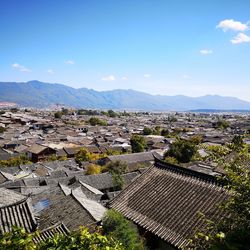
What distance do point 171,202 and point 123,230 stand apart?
1862 millimetres

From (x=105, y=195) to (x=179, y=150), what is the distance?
18.5 meters

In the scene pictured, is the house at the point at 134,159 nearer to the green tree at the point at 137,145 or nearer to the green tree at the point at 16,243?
the green tree at the point at 137,145

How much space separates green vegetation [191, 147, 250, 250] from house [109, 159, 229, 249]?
297cm

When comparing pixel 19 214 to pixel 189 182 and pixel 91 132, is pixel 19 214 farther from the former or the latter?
pixel 91 132

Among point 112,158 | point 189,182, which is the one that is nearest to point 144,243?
point 189,182

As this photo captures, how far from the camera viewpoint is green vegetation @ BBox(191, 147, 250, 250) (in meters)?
4.24

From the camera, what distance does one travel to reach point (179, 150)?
148 ft

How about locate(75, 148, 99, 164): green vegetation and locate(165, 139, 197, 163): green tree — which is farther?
locate(75, 148, 99, 164): green vegetation

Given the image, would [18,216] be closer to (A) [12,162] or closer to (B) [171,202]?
(B) [171,202]

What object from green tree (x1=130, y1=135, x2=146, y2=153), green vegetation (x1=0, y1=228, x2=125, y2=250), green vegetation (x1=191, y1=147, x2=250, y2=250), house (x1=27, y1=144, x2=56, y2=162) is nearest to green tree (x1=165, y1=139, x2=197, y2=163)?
green tree (x1=130, y1=135, x2=146, y2=153)

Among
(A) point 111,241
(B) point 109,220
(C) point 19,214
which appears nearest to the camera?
(A) point 111,241

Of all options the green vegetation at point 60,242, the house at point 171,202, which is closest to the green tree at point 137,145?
the house at point 171,202

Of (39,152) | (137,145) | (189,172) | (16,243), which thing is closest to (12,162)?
(39,152)

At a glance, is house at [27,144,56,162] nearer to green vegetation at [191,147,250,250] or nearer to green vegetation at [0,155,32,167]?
green vegetation at [0,155,32,167]
